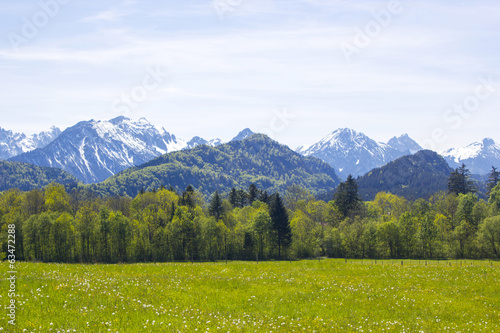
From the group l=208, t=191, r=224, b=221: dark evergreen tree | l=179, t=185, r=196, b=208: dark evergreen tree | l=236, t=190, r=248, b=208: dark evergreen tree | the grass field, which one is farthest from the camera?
l=236, t=190, r=248, b=208: dark evergreen tree

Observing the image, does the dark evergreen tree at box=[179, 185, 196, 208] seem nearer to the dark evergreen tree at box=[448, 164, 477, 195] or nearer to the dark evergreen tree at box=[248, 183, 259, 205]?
the dark evergreen tree at box=[248, 183, 259, 205]

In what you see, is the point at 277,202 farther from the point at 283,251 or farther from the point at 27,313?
the point at 27,313

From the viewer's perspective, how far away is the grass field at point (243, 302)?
17375 millimetres

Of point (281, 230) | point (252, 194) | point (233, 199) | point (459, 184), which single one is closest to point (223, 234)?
point (281, 230)

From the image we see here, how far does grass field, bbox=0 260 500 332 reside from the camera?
17.4 m

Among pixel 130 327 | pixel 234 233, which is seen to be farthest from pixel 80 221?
pixel 130 327

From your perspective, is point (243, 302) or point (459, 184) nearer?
point (243, 302)

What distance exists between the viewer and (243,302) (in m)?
23.4

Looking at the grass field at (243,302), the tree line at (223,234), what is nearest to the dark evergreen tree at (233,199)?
the tree line at (223,234)

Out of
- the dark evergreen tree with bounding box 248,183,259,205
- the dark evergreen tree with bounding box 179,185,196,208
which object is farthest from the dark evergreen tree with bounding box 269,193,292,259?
the dark evergreen tree with bounding box 248,183,259,205

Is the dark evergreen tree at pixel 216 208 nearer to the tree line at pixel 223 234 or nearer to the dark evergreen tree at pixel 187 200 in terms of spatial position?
the tree line at pixel 223 234

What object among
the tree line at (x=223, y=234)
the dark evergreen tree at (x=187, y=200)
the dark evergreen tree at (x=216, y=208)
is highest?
the dark evergreen tree at (x=187, y=200)

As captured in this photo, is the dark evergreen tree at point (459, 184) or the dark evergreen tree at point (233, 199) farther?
the dark evergreen tree at point (233, 199)

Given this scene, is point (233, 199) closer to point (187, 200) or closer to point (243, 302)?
point (187, 200)
